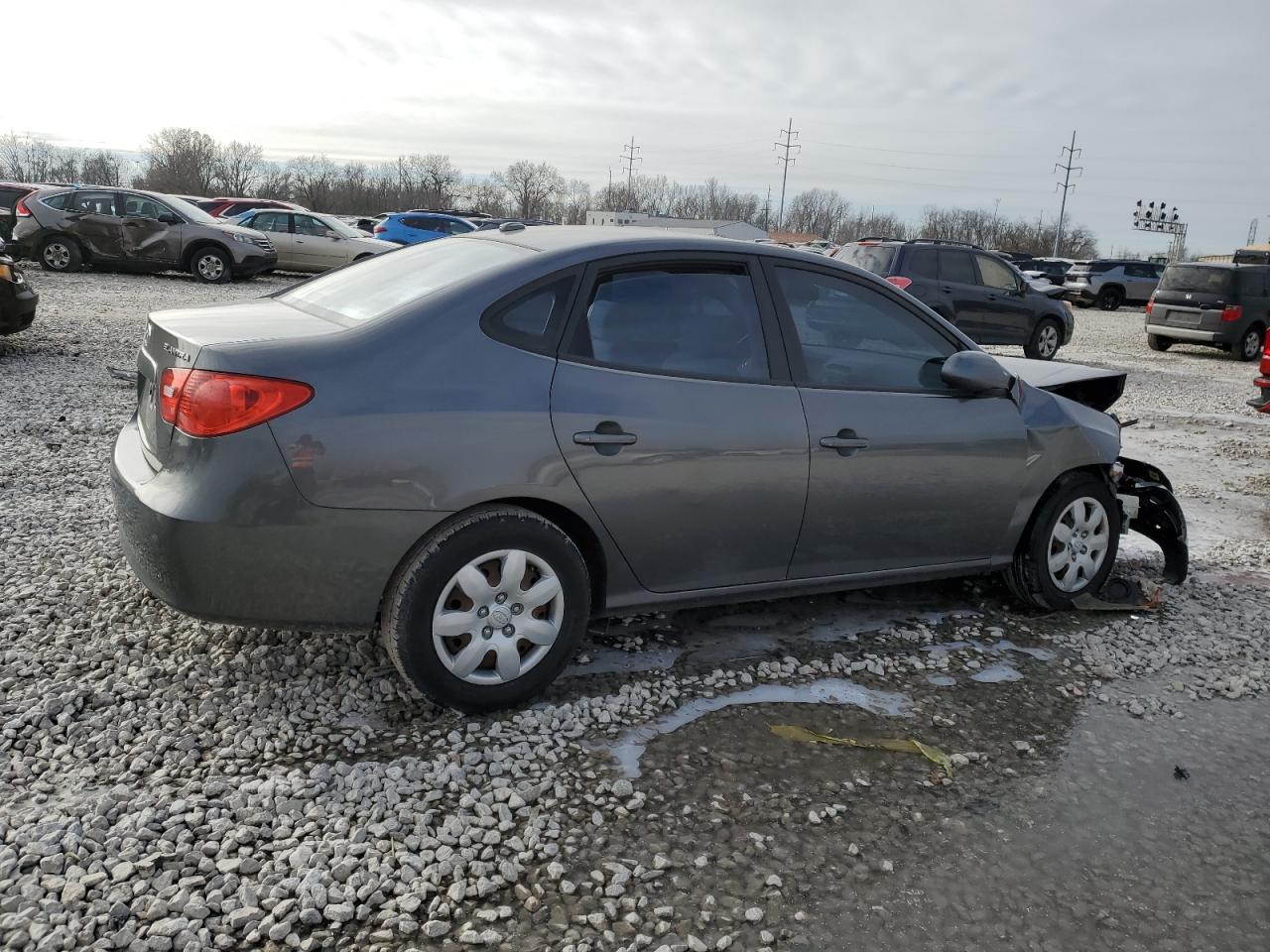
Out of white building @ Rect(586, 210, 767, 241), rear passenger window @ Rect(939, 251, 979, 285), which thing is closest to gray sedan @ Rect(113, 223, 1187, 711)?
white building @ Rect(586, 210, 767, 241)

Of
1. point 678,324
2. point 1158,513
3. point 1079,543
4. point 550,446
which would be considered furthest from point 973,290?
point 550,446

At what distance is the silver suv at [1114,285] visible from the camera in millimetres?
34219

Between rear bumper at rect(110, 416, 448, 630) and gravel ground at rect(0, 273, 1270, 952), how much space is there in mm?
436

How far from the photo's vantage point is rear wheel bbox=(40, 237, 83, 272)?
1950 cm

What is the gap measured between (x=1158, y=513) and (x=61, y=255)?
20.1m

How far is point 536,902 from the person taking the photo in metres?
2.71

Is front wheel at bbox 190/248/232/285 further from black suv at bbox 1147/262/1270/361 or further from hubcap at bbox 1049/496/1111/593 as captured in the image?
hubcap at bbox 1049/496/1111/593

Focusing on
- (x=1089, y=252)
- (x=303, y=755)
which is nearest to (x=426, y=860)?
(x=303, y=755)

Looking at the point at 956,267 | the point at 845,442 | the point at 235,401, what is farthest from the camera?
the point at 956,267

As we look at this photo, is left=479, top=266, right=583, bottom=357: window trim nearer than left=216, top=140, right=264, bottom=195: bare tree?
Yes

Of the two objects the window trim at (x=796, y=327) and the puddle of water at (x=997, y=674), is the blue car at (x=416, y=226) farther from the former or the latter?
the puddle of water at (x=997, y=674)

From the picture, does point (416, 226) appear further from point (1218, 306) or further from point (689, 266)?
point (689, 266)

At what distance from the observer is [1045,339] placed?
55.3 ft

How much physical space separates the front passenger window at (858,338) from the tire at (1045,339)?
13.1 m
